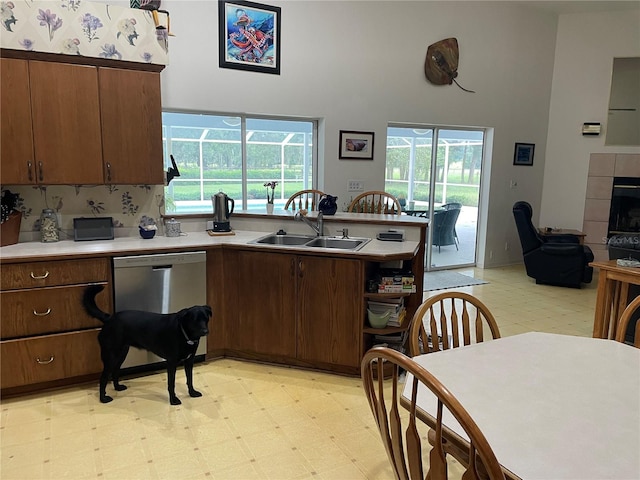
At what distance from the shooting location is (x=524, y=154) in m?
6.49

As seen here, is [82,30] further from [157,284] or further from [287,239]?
[287,239]

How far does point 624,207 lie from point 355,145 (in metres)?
3.97

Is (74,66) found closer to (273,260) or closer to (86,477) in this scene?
(273,260)

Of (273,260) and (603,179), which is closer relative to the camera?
(273,260)

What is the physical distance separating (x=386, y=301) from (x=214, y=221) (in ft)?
5.05

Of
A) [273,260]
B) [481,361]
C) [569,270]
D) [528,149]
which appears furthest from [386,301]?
[528,149]

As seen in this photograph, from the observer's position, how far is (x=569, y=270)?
5523mm

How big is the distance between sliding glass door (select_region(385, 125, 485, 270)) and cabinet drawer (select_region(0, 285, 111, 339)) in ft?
13.5

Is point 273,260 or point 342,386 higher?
point 273,260

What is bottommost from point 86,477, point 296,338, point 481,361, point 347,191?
point 86,477

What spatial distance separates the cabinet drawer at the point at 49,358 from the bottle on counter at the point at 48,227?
2.55 feet

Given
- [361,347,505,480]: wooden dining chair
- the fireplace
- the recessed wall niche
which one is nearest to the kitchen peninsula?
[361,347,505,480]: wooden dining chair

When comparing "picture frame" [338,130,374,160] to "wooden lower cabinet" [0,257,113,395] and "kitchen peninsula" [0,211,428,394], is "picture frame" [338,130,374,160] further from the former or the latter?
"wooden lower cabinet" [0,257,113,395]

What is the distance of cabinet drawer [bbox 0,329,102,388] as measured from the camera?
2.67 m
